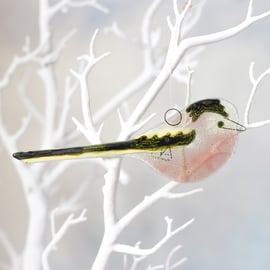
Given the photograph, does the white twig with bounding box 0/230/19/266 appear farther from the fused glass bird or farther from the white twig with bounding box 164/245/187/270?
the fused glass bird

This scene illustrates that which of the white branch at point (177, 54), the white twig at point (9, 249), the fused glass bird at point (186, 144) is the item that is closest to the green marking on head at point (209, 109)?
the fused glass bird at point (186, 144)

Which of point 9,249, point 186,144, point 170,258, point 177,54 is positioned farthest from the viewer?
point 9,249

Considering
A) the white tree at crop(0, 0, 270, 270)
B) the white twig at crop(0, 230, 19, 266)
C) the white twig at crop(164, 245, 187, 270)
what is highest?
the white tree at crop(0, 0, 270, 270)

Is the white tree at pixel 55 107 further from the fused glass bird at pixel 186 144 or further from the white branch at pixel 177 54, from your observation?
the fused glass bird at pixel 186 144

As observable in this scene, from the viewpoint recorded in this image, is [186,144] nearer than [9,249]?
Yes

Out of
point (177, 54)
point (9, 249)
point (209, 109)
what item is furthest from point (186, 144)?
point (9, 249)

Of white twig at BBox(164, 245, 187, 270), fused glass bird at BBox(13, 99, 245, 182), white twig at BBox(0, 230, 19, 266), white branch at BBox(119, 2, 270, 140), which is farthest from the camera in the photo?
white twig at BBox(0, 230, 19, 266)

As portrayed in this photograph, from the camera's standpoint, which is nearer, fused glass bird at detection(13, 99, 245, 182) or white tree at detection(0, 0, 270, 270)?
A: fused glass bird at detection(13, 99, 245, 182)

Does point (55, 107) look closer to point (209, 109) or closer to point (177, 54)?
point (177, 54)

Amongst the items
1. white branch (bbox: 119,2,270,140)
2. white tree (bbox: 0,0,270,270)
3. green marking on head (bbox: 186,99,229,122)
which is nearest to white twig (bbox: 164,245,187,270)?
white tree (bbox: 0,0,270,270)
